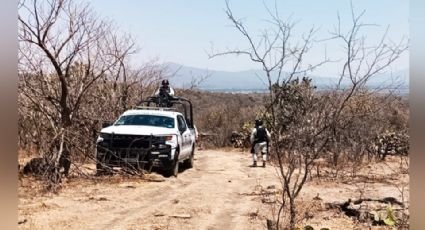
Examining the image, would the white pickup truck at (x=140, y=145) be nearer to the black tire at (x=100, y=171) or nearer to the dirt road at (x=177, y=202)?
the black tire at (x=100, y=171)

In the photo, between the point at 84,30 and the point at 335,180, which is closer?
the point at 84,30

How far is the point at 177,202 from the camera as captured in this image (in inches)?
311

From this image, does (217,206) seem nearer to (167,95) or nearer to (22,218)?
(22,218)

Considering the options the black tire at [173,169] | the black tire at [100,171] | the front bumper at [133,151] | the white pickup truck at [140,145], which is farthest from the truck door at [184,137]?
the black tire at [100,171]

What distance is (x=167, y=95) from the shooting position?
13664mm

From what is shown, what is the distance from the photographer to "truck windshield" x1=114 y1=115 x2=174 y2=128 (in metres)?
11.0

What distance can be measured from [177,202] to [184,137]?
11.9 feet

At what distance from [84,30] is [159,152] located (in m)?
2.69

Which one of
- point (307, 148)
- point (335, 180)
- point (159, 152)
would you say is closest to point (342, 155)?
point (335, 180)

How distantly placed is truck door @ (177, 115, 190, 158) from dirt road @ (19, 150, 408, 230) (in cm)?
54

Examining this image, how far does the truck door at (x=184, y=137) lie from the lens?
11278 millimetres

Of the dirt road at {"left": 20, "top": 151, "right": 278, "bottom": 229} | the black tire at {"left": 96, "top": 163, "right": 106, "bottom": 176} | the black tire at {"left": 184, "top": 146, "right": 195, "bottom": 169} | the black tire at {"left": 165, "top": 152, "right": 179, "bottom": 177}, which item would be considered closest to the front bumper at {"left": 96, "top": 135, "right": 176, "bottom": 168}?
the black tire at {"left": 96, "top": 163, "right": 106, "bottom": 176}

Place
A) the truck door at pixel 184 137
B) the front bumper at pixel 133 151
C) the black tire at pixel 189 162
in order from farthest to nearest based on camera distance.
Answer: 1. the black tire at pixel 189 162
2. the truck door at pixel 184 137
3. the front bumper at pixel 133 151

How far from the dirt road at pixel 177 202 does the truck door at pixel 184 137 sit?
1.78 ft
